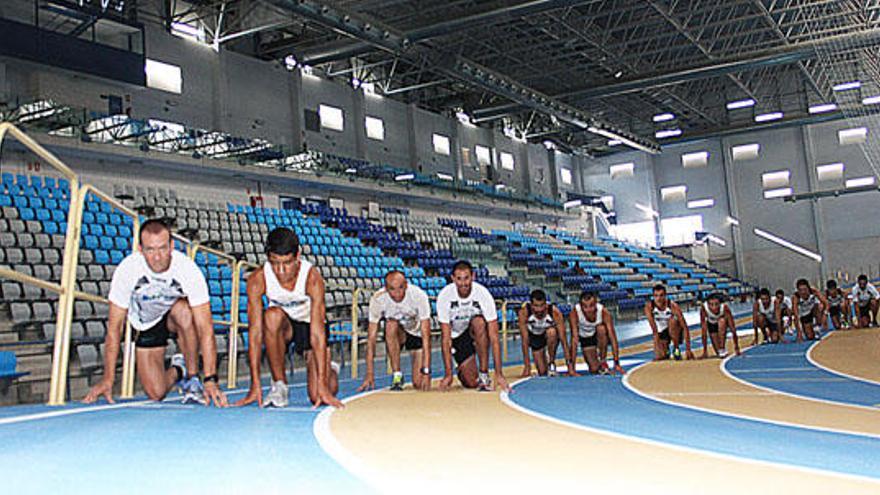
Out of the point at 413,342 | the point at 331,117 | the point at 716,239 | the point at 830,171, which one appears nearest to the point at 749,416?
the point at 413,342

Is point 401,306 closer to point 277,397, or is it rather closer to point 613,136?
point 277,397

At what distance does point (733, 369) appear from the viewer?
24.5 ft

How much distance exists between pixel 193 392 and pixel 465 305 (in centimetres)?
264

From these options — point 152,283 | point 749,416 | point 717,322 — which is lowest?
point 749,416

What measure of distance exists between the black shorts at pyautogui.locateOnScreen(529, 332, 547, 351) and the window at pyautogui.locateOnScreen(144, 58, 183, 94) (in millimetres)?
12743

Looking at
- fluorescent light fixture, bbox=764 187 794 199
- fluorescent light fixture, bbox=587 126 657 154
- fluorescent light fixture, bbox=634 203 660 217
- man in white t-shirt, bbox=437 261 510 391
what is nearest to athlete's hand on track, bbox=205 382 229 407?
man in white t-shirt, bbox=437 261 510 391

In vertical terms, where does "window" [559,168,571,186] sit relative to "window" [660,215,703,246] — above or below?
above

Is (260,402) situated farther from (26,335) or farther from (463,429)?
(26,335)

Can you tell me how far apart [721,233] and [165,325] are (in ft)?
112

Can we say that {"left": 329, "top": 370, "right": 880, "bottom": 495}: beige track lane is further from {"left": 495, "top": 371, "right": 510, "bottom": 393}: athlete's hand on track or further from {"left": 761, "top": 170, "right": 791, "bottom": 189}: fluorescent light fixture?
{"left": 761, "top": 170, "right": 791, "bottom": 189}: fluorescent light fixture

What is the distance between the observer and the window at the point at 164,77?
17.2 m

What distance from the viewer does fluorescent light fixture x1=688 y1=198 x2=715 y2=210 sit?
35.7 m

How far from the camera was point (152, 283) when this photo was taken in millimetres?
4035

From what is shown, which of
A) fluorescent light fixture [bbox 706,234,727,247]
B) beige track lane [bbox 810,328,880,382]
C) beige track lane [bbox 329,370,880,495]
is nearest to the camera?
beige track lane [bbox 329,370,880,495]
